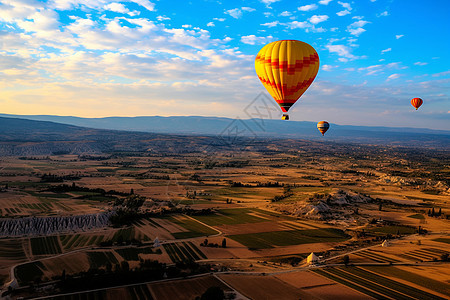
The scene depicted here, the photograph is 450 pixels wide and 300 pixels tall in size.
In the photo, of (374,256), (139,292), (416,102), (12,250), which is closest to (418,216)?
(416,102)

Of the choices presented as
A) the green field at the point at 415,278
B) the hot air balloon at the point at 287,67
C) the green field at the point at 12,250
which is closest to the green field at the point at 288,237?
the green field at the point at 415,278

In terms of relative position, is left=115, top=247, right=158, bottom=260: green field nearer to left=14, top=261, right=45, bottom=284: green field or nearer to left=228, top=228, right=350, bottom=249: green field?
left=14, top=261, right=45, bottom=284: green field

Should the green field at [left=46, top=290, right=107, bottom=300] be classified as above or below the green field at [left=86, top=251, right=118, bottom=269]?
above

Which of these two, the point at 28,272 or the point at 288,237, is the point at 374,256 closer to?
the point at 288,237

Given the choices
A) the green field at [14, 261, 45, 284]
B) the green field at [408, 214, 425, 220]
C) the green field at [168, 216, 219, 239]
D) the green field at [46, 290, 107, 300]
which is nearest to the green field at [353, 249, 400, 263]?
the green field at [168, 216, 219, 239]

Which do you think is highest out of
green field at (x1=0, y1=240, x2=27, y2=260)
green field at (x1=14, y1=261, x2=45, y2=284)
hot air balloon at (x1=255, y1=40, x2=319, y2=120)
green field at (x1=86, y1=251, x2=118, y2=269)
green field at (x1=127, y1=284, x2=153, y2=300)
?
hot air balloon at (x1=255, y1=40, x2=319, y2=120)

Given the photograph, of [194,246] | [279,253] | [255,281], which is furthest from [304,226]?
[255,281]

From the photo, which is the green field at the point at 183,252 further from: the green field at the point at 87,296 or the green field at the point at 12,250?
the green field at the point at 12,250
